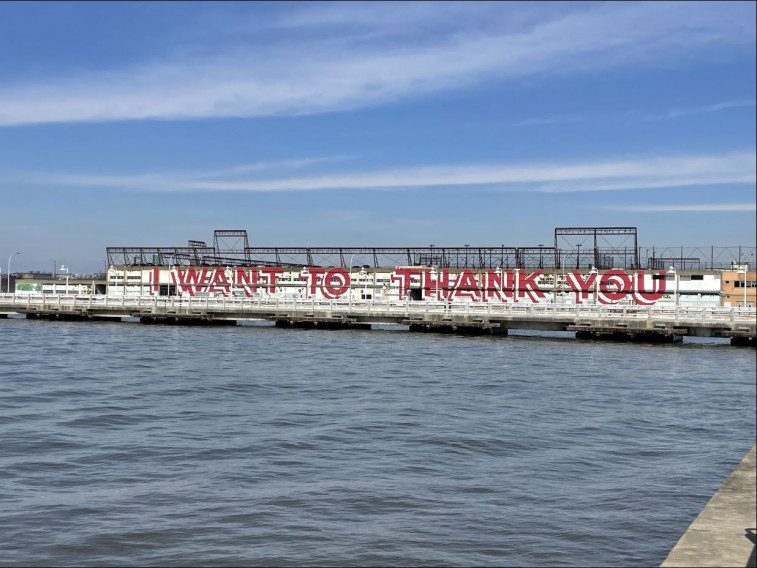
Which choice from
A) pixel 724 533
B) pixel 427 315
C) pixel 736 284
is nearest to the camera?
pixel 724 533

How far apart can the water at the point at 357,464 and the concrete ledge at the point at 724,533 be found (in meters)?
1.46

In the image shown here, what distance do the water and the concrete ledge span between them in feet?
4.78

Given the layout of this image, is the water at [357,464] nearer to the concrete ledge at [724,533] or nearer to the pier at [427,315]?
the concrete ledge at [724,533]

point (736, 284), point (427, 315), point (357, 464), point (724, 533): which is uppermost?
point (736, 284)

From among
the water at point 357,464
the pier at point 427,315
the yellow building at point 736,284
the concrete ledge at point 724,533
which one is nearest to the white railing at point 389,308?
the pier at point 427,315

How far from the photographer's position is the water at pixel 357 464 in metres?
11.1

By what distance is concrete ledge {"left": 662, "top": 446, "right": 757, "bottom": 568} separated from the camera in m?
7.86

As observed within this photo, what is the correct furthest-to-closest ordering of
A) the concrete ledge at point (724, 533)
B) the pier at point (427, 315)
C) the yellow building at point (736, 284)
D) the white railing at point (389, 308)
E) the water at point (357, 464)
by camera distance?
the yellow building at point (736, 284) < the white railing at point (389, 308) < the pier at point (427, 315) < the water at point (357, 464) < the concrete ledge at point (724, 533)

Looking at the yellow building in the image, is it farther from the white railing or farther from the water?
the water

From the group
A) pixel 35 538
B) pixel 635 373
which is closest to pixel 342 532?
pixel 35 538

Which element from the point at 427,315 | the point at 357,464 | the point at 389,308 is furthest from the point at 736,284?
the point at 357,464

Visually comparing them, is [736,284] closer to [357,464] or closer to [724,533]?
[357,464]

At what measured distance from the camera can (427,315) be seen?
57.8 metres

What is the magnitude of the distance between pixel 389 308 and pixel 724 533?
52127mm
